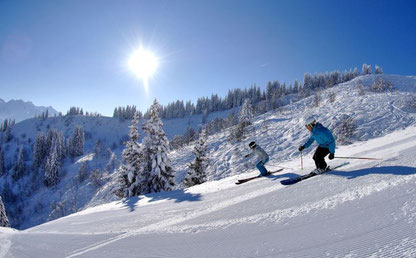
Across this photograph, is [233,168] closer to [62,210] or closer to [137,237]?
[137,237]

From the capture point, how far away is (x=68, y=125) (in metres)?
125

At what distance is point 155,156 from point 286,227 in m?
14.8

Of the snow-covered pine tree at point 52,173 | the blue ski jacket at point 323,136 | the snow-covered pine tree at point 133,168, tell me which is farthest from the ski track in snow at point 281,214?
the snow-covered pine tree at point 52,173

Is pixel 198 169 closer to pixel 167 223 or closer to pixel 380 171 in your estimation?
pixel 167 223

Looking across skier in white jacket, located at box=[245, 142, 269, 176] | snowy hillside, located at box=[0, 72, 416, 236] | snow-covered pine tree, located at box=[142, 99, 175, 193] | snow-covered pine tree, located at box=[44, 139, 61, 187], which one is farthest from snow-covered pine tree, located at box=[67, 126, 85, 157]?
skier in white jacket, located at box=[245, 142, 269, 176]

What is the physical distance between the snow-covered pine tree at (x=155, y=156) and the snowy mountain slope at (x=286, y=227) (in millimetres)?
11879

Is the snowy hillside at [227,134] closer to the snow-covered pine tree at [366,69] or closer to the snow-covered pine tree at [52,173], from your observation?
the snow-covered pine tree at [52,173]

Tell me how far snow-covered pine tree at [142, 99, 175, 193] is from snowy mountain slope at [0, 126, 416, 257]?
11.9 metres

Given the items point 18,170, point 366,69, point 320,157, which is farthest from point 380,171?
point 366,69

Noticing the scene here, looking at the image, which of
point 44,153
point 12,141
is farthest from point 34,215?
point 12,141

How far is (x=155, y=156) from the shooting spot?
1625 centimetres

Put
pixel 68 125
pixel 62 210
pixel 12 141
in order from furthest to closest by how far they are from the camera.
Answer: pixel 68 125
pixel 12 141
pixel 62 210

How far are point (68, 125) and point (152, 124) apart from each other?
139 m

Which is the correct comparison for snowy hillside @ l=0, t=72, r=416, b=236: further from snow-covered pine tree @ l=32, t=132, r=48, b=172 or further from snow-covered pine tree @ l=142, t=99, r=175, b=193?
snow-covered pine tree @ l=142, t=99, r=175, b=193
